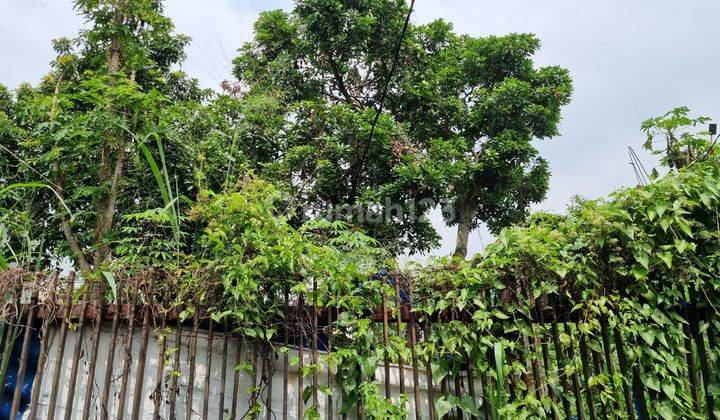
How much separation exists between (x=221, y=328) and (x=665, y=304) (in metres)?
2.38

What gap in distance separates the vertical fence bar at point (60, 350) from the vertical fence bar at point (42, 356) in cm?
6

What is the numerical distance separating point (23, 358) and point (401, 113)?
26.7 feet

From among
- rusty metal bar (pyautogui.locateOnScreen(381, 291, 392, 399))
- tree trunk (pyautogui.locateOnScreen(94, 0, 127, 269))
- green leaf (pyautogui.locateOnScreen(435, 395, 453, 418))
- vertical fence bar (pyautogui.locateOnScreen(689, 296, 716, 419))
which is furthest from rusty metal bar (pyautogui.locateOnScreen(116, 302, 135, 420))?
vertical fence bar (pyautogui.locateOnScreen(689, 296, 716, 419))

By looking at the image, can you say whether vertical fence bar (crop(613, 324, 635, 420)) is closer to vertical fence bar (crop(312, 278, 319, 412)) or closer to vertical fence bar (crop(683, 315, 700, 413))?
vertical fence bar (crop(683, 315, 700, 413))

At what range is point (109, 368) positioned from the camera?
2408mm

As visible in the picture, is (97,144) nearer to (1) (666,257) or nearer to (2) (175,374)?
(2) (175,374)

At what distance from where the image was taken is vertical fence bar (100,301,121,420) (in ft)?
7.79

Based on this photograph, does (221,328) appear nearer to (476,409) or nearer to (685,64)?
(476,409)

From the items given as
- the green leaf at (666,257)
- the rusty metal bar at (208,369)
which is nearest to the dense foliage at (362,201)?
the green leaf at (666,257)

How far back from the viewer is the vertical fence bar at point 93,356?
2.36 m

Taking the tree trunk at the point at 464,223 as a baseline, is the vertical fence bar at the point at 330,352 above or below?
below

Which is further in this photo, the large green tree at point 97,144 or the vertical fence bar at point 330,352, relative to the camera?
the large green tree at point 97,144

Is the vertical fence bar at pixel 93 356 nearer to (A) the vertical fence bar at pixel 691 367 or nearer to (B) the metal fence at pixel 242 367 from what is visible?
(B) the metal fence at pixel 242 367

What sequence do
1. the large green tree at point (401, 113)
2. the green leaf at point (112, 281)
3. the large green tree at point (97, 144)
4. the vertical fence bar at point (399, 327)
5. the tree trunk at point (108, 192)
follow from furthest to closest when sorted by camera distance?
the large green tree at point (401, 113) → the tree trunk at point (108, 192) → the large green tree at point (97, 144) → the vertical fence bar at point (399, 327) → the green leaf at point (112, 281)
